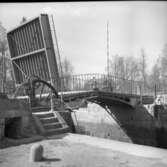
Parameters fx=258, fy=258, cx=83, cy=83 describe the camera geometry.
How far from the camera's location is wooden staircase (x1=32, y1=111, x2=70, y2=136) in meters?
7.30

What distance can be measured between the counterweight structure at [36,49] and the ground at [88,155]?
20.9 feet

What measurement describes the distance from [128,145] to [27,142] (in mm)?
Answer: 2473

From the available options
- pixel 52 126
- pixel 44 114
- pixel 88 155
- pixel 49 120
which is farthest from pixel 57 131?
pixel 88 155

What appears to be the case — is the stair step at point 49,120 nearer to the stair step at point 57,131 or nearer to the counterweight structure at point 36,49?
the stair step at point 57,131

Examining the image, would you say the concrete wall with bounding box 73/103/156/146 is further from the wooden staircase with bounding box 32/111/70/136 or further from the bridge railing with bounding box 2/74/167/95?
the wooden staircase with bounding box 32/111/70/136

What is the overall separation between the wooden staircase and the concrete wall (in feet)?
11.6

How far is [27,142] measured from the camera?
637 cm

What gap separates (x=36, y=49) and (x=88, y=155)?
8.23 meters

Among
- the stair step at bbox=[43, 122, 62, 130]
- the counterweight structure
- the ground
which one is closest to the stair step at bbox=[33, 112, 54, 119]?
the stair step at bbox=[43, 122, 62, 130]

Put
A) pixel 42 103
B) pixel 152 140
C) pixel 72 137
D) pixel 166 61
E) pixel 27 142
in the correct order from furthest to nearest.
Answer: pixel 166 61 < pixel 152 140 < pixel 42 103 < pixel 72 137 < pixel 27 142

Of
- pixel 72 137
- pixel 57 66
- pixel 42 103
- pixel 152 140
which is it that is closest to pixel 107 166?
pixel 72 137

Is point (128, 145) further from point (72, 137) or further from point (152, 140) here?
point (152, 140)

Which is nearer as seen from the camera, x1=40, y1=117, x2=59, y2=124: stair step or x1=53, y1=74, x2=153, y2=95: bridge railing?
x1=40, y1=117, x2=59, y2=124: stair step

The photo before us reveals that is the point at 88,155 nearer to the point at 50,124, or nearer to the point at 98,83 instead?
the point at 50,124
